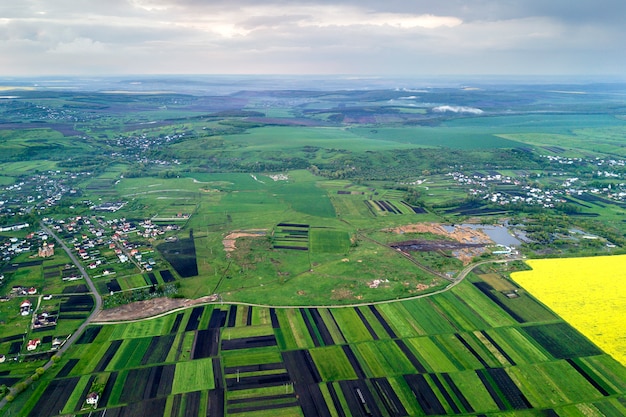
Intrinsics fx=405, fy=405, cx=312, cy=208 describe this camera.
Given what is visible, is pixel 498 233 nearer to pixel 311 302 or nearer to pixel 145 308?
pixel 311 302

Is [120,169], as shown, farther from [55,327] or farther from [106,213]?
[55,327]

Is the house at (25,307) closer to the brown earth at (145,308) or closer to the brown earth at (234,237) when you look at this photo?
the brown earth at (145,308)

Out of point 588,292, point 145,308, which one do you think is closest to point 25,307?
point 145,308

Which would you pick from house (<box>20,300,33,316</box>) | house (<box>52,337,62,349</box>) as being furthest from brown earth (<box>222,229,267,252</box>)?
house (<box>52,337,62,349</box>)

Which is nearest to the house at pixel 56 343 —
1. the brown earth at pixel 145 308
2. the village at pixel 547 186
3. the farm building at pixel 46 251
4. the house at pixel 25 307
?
the brown earth at pixel 145 308

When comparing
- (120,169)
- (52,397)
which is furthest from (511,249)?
(120,169)

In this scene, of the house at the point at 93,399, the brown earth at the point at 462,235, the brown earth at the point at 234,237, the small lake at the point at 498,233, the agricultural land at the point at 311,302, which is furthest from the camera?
the small lake at the point at 498,233

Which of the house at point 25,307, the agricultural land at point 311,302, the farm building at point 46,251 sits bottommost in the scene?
the agricultural land at point 311,302
